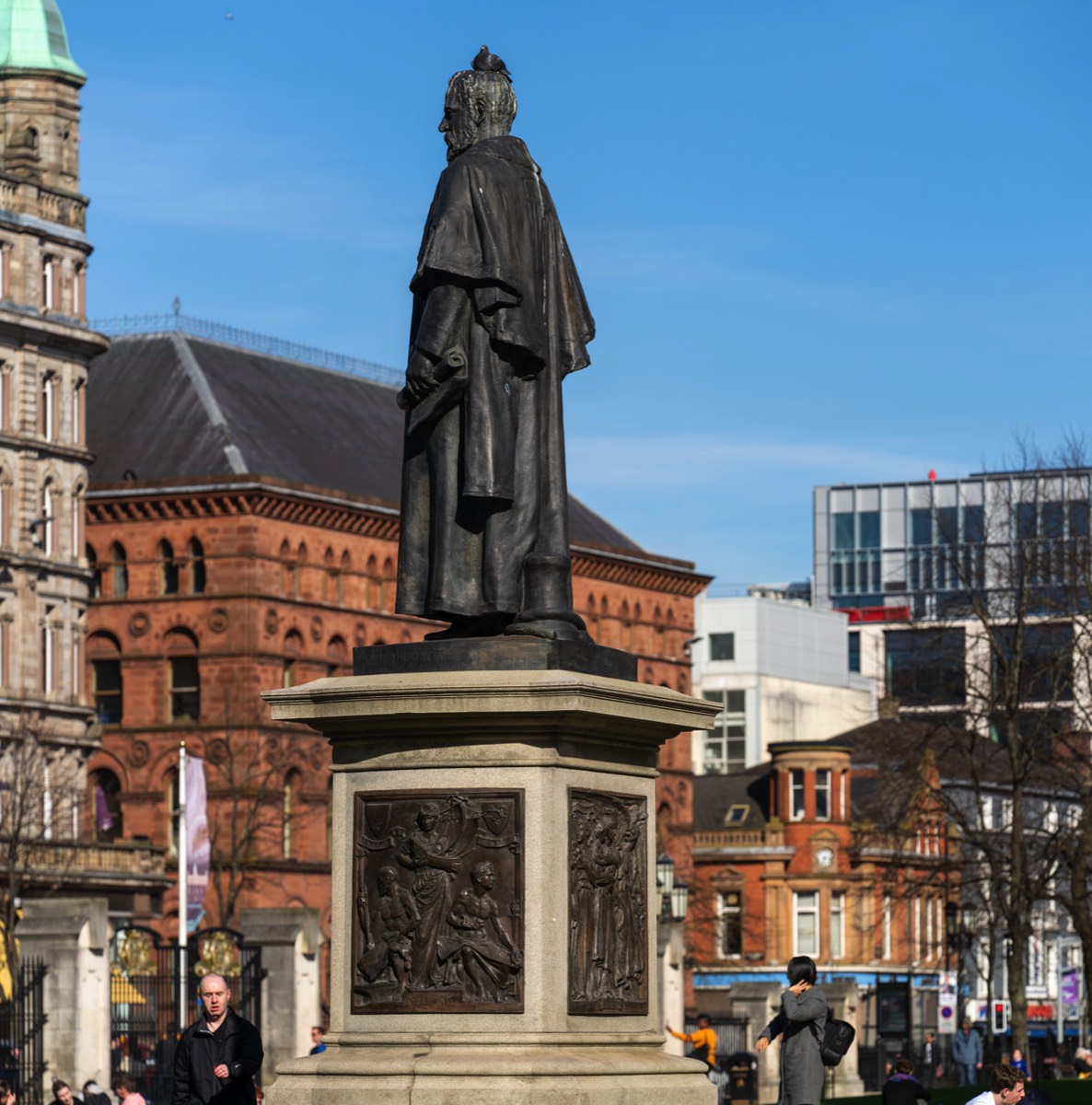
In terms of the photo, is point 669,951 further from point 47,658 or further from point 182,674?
point 182,674

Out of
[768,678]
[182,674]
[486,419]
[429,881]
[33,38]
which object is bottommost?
[429,881]

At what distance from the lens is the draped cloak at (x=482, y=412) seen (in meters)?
15.2

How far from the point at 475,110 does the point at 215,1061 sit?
4.90 m

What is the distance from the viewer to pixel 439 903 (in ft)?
48.0

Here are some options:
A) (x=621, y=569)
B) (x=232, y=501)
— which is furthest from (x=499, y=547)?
(x=621, y=569)

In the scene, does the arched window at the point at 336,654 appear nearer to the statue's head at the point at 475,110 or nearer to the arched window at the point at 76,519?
the arched window at the point at 76,519

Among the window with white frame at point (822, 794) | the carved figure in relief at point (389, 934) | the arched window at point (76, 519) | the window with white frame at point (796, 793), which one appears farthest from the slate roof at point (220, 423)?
the carved figure in relief at point (389, 934)

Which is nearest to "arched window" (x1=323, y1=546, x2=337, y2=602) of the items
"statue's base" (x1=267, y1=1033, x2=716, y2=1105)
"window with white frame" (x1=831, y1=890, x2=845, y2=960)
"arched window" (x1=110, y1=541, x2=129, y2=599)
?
"arched window" (x1=110, y1=541, x2=129, y2=599)

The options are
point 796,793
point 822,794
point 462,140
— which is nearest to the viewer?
point 462,140

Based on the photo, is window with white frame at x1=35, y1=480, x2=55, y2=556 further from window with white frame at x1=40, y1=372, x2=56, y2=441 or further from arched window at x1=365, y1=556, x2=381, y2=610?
arched window at x1=365, y1=556, x2=381, y2=610

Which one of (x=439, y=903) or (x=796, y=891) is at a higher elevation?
(x=439, y=903)

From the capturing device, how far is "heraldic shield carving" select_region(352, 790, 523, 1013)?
14.5 metres

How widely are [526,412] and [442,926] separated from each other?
259 cm

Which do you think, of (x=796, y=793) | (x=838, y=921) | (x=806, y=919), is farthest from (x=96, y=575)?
(x=838, y=921)
